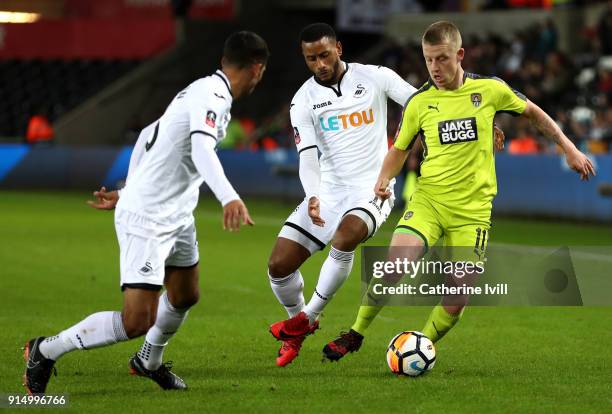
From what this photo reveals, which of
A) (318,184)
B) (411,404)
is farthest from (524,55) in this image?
(411,404)

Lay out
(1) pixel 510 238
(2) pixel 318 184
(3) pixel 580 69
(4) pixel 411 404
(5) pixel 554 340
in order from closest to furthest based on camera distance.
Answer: (4) pixel 411 404 < (2) pixel 318 184 < (5) pixel 554 340 < (1) pixel 510 238 < (3) pixel 580 69

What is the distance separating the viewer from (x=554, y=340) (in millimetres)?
9195

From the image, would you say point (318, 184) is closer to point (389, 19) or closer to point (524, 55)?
point (524, 55)

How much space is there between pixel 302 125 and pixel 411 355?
80.0 inches

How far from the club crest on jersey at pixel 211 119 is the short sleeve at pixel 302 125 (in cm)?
198

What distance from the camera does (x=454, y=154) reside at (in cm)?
780

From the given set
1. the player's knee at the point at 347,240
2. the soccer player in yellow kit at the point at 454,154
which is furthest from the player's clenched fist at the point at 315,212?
the soccer player in yellow kit at the point at 454,154

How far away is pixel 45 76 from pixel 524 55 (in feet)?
53.4

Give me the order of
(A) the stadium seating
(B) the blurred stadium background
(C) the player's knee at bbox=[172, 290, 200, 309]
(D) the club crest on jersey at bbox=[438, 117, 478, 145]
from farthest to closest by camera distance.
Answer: (A) the stadium seating, (B) the blurred stadium background, (D) the club crest on jersey at bbox=[438, 117, 478, 145], (C) the player's knee at bbox=[172, 290, 200, 309]

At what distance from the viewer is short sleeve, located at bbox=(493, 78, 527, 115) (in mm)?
7832

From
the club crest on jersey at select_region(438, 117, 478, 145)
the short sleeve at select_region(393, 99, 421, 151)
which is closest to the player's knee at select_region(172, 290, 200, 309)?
the short sleeve at select_region(393, 99, 421, 151)

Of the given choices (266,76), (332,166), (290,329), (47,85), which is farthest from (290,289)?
(47,85)

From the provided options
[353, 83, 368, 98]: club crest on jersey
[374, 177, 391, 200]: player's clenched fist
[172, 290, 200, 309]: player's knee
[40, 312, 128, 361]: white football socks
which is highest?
[353, 83, 368, 98]: club crest on jersey

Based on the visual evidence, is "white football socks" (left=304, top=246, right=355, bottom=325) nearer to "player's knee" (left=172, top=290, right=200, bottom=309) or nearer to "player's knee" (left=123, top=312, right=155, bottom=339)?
"player's knee" (left=172, top=290, right=200, bottom=309)
